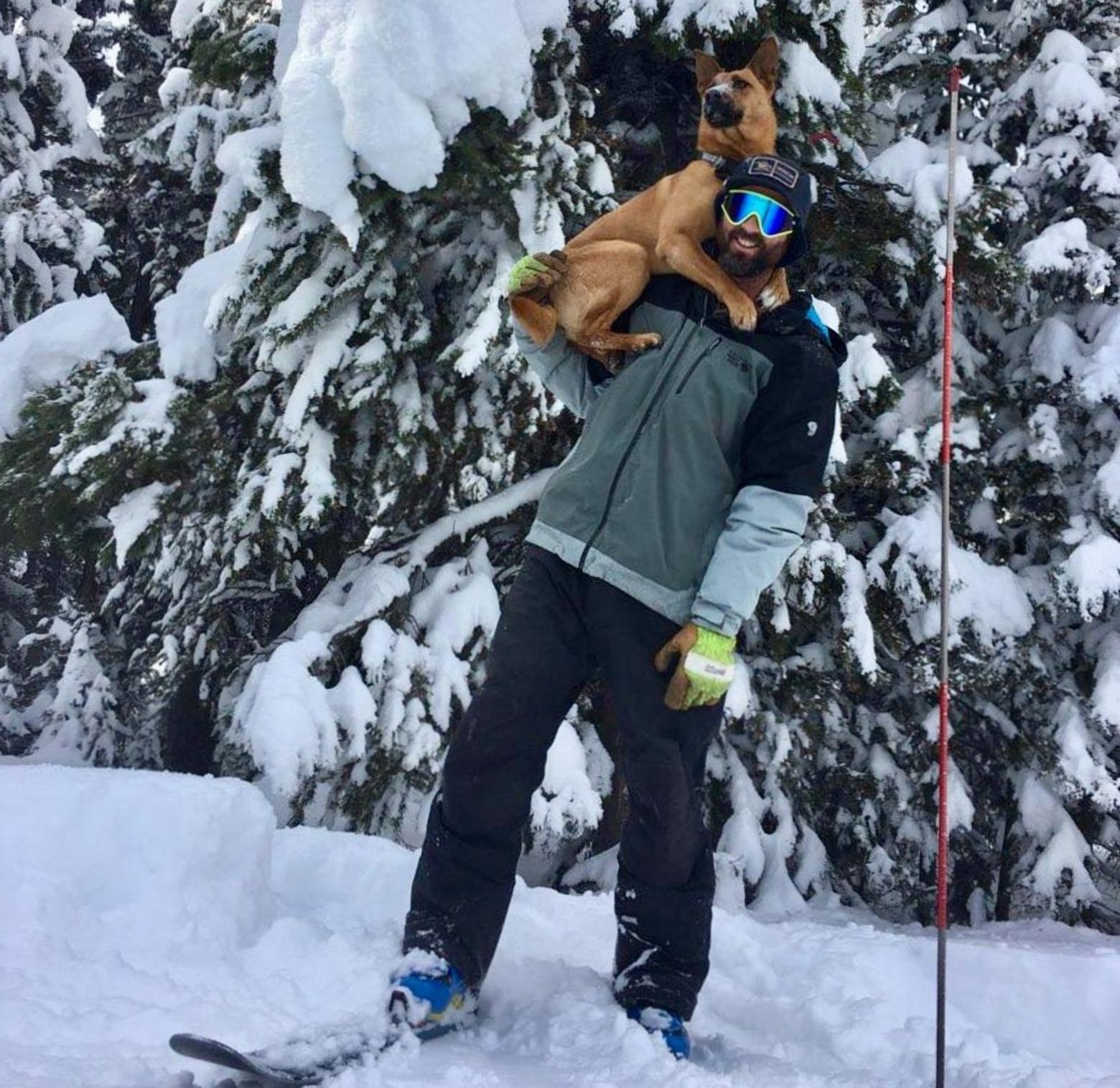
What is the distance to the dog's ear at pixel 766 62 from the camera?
3.30 meters

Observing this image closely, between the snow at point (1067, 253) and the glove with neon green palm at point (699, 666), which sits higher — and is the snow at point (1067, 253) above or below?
above

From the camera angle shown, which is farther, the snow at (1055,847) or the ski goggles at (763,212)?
the snow at (1055,847)

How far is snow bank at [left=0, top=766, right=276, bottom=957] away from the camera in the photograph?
8.84 feet

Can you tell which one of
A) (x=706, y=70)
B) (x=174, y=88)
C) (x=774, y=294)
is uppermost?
(x=174, y=88)

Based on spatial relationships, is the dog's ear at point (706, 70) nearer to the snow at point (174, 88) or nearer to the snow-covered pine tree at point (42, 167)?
the snow at point (174, 88)

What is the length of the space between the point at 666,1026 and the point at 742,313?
189 cm

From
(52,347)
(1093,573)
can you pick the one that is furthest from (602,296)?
(1093,573)

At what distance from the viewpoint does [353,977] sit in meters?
2.78

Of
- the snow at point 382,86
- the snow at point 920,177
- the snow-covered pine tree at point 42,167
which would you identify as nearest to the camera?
the snow at point 382,86

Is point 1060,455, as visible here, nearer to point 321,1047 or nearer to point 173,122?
point 321,1047

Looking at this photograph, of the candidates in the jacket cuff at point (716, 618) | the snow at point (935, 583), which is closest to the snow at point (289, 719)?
the jacket cuff at point (716, 618)

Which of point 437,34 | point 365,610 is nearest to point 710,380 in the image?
point 437,34

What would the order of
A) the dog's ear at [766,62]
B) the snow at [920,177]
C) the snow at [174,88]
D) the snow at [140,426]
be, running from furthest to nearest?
1. the snow at [174,88]
2. the snow at [920,177]
3. the snow at [140,426]
4. the dog's ear at [766,62]

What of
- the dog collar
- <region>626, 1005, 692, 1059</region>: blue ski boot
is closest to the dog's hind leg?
the dog collar
